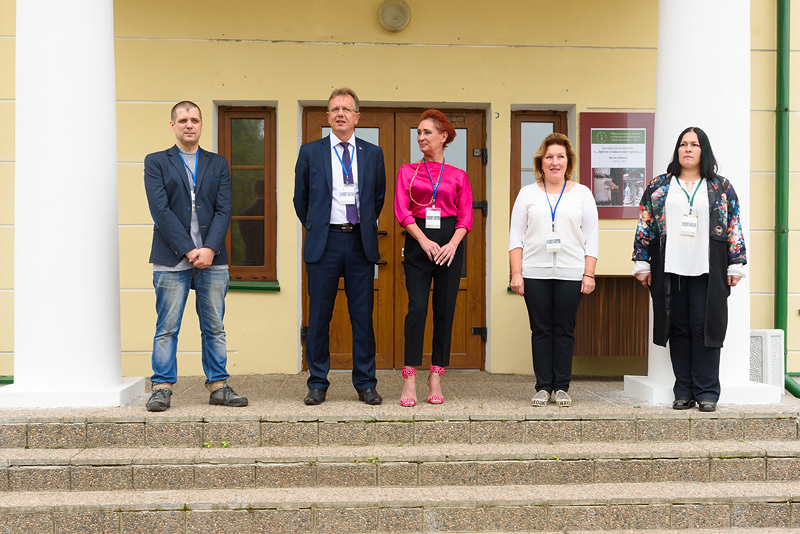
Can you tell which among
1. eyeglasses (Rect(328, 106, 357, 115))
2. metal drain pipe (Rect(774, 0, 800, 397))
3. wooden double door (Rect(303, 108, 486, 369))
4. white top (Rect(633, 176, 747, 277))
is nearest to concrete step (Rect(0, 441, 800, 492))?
white top (Rect(633, 176, 747, 277))

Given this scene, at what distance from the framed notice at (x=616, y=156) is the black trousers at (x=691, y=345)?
6.09ft

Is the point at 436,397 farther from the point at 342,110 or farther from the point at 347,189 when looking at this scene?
the point at 342,110

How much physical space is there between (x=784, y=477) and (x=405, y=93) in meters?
3.91

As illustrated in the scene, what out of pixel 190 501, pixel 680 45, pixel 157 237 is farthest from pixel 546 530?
pixel 680 45

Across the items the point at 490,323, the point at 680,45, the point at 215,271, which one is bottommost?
the point at 490,323

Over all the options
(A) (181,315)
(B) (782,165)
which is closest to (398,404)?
(A) (181,315)

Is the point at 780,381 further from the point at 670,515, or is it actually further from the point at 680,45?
the point at 680,45

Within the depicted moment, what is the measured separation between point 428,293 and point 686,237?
1.56 metres

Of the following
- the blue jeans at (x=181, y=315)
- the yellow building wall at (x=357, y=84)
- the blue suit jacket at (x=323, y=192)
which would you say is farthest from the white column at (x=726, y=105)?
the blue jeans at (x=181, y=315)

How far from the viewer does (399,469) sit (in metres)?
3.57

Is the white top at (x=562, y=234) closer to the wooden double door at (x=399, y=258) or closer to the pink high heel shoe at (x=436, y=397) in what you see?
the pink high heel shoe at (x=436, y=397)

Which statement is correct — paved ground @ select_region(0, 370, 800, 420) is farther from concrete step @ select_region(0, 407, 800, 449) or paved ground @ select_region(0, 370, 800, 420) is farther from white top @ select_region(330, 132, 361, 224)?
white top @ select_region(330, 132, 361, 224)

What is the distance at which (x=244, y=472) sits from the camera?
354cm

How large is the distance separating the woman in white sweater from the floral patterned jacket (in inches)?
13.3
